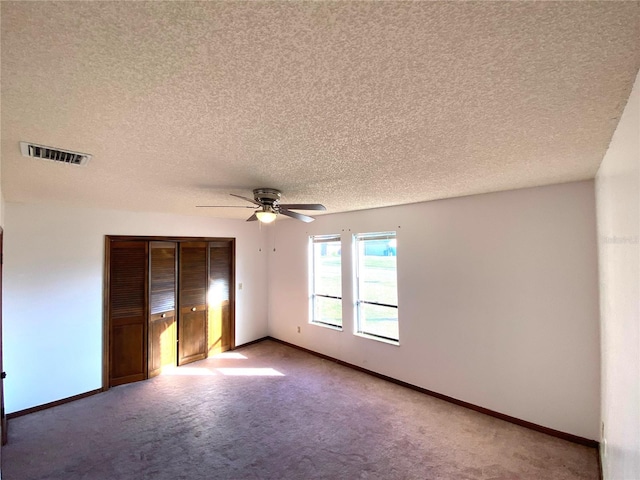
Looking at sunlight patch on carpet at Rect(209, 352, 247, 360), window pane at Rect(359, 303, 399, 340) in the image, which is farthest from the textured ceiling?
sunlight patch on carpet at Rect(209, 352, 247, 360)

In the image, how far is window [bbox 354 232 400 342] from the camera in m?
4.12

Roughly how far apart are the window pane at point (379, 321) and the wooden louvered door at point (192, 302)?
271 centimetres

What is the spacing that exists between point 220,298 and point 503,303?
4.36m

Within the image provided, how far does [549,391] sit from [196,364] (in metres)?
4.72

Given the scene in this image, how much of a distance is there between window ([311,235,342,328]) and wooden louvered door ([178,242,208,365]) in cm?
190

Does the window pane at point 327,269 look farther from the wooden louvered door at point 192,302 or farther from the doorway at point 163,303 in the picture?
the wooden louvered door at point 192,302

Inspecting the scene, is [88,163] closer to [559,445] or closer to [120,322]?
[120,322]

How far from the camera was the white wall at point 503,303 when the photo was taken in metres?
2.67

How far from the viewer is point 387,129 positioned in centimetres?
145

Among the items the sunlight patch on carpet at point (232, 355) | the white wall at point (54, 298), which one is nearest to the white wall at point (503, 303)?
the sunlight patch on carpet at point (232, 355)

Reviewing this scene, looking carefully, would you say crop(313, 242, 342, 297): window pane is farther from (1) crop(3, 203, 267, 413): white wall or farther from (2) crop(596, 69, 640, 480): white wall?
(2) crop(596, 69, 640, 480): white wall

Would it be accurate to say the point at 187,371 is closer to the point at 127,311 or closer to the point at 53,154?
the point at 127,311

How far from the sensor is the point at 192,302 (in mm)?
4812

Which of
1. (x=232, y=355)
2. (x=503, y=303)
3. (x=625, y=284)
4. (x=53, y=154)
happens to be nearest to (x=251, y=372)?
(x=232, y=355)
